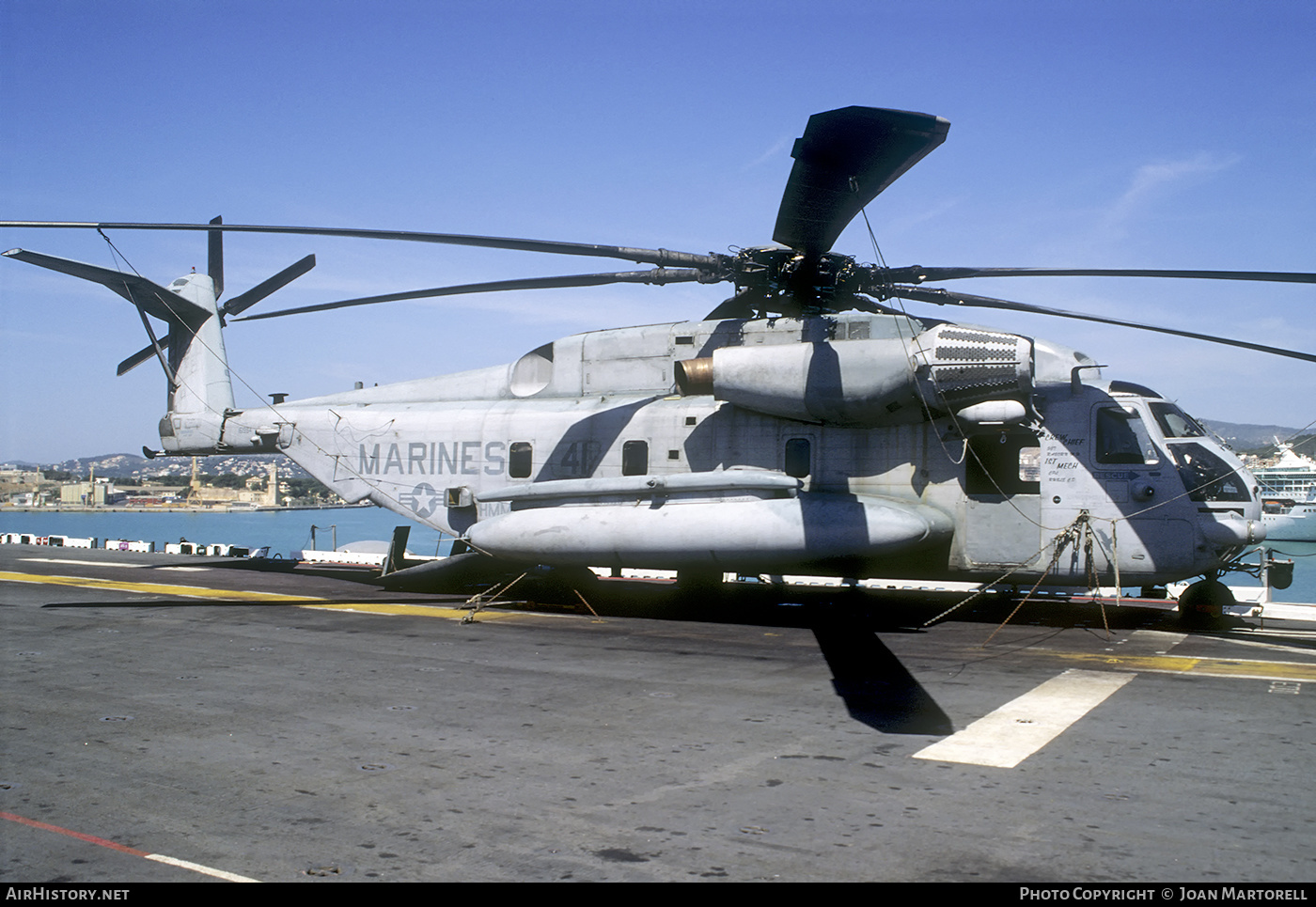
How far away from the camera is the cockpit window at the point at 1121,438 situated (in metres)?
13.1

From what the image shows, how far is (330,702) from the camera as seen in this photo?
820 centimetres

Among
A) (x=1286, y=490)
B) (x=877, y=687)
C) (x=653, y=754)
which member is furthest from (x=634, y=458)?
(x=1286, y=490)

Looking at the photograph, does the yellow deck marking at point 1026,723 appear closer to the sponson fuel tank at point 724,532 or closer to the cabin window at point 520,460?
the sponson fuel tank at point 724,532

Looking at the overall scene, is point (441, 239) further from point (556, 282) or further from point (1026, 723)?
point (1026, 723)

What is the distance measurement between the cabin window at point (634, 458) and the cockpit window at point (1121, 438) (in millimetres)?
6992

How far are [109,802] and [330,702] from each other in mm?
2786

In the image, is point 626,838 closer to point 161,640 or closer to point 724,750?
point 724,750

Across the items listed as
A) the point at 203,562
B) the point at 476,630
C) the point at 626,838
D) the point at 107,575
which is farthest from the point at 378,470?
the point at 626,838

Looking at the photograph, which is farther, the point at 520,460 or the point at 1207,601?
the point at 520,460

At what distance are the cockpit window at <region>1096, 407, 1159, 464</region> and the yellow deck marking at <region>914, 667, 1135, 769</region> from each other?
4.70 meters

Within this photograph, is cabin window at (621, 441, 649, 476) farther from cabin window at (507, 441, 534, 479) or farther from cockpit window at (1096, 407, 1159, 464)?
cockpit window at (1096, 407, 1159, 464)

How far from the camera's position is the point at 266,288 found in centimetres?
2009

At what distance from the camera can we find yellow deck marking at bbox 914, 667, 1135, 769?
6.45 m

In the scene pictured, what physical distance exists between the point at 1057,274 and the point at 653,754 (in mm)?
8321
